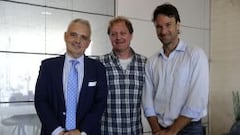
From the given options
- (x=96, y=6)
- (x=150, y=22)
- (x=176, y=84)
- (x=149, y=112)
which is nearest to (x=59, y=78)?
(x=149, y=112)

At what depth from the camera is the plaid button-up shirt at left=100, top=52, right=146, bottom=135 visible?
243 centimetres

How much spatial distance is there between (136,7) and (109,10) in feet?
1.34

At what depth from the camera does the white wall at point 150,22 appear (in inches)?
164

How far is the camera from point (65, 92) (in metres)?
2.18

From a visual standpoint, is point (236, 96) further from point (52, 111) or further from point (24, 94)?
point (52, 111)

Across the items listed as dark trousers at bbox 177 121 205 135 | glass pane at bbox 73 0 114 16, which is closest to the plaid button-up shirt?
dark trousers at bbox 177 121 205 135

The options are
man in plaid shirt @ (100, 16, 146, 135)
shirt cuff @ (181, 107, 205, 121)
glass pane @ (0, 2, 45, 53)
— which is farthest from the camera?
glass pane @ (0, 2, 45, 53)

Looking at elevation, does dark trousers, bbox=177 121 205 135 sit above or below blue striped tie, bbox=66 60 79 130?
below

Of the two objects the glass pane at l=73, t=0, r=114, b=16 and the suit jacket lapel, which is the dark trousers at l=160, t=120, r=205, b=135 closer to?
the suit jacket lapel

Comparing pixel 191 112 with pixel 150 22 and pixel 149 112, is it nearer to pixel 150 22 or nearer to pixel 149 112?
pixel 149 112

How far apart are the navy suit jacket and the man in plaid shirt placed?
15 centimetres

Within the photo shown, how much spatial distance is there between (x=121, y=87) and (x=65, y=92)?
0.44 metres

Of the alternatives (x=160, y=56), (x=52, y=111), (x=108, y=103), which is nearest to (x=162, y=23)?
Result: (x=160, y=56)

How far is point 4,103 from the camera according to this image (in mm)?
3242
